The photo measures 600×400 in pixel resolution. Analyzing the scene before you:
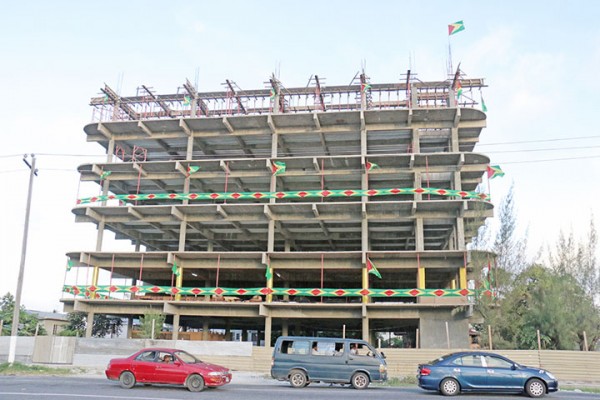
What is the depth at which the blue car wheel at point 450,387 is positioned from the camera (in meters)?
16.5

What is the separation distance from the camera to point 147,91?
135 feet

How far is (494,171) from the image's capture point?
1449 inches

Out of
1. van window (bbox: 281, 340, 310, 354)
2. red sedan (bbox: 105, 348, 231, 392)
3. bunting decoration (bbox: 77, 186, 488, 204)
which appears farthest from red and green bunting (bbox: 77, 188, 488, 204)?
red sedan (bbox: 105, 348, 231, 392)

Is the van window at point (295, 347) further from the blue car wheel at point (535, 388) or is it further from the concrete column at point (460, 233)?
the concrete column at point (460, 233)

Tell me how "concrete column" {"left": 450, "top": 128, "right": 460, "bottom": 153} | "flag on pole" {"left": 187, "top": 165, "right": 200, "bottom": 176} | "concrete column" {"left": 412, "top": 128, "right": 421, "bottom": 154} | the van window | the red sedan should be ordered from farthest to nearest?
"flag on pole" {"left": 187, "top": 165, "right": 200, "bottom": 176} < "concrete column" {"left": 450, "top": 128, "right": 460, "bottom": 153} < "concrete column" {"left": 412, "top": 128, "right": 421, "bottom": 154} < the van window < the red sedan

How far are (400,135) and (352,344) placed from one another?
23.8 metres

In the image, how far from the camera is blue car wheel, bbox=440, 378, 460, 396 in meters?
16.5

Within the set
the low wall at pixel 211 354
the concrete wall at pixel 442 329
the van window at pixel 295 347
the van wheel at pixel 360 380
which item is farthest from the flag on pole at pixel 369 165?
the van wheel at pixel 360 380

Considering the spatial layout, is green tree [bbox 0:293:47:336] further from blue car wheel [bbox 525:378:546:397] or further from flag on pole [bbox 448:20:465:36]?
blue car wheel [bbox 525:378:546:397]

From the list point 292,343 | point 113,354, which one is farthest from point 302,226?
point 292,343

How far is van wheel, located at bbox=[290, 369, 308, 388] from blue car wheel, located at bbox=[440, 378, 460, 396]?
16.0ft

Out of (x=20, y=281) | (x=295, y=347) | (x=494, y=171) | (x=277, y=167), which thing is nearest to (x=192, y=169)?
(x=277, y=167)

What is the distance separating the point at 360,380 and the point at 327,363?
126 centimetres

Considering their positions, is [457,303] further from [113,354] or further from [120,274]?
[120,274]
